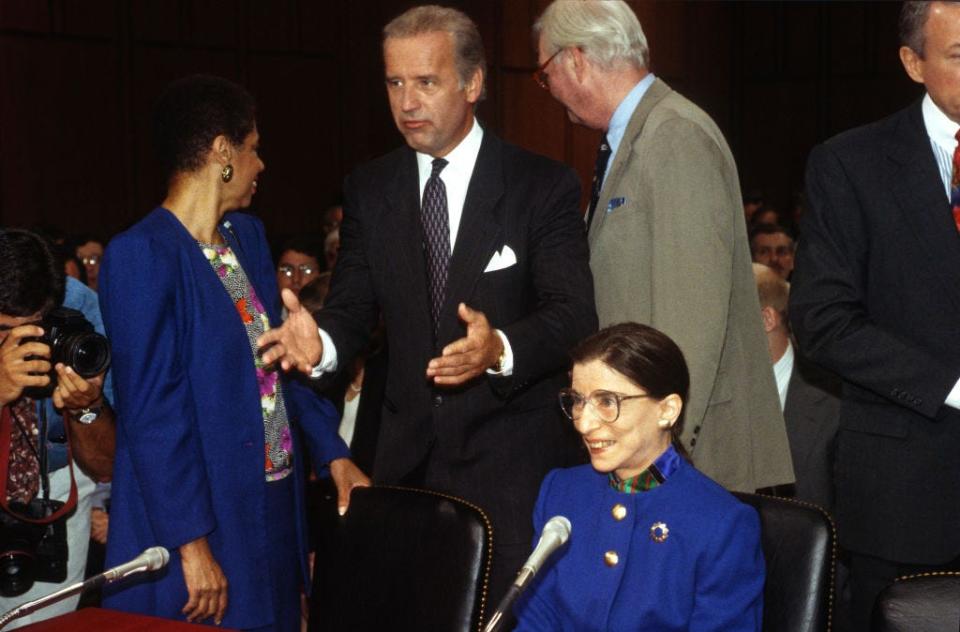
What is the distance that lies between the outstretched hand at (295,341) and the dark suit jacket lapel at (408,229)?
244mm

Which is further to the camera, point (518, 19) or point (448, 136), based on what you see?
point (518, 19)

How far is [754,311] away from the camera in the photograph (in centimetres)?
258

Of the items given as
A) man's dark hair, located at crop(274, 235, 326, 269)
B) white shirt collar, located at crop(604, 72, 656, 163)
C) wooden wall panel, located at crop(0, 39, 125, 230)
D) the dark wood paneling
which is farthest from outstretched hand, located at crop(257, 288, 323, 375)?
the dark wood paneling

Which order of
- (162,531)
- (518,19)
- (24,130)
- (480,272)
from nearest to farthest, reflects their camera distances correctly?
(162,531) < (480,272) < (24,130) < (518,19)

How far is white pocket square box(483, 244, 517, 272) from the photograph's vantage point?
2.42 meters

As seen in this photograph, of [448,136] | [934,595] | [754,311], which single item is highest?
[448,136]

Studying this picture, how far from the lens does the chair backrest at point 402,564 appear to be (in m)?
2.01

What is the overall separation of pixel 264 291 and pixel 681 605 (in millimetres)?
1070

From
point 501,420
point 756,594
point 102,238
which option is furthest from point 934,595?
point 102,238

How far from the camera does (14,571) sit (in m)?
2.42

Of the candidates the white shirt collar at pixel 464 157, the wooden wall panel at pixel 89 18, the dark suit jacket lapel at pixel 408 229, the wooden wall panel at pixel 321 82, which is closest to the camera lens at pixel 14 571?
the dark suit jacket lapel at pixel 408 229

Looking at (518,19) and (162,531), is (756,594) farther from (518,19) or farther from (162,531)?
(518,19)

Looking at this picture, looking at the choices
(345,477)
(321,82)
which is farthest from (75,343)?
(321,82)

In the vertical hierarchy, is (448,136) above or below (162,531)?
above
